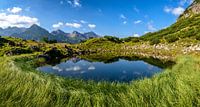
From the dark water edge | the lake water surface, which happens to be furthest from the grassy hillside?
the lake water surface

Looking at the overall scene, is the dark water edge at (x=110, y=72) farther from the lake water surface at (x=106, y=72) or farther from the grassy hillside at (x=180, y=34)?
the grassy hillside at (x=180, y=34)

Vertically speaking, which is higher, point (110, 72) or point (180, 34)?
point (180, 34)

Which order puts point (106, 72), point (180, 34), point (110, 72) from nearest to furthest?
1. point (106, 72)
2. point (110, 72)
3. point (180, 34)

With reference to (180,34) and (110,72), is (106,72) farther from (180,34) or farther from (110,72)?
(180,34)

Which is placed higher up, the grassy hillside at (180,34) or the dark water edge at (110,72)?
the grassy hillside at (180,34)

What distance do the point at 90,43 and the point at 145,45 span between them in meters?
45.6

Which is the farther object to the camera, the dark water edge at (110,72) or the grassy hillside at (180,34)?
the grassy hillside at (180,34)

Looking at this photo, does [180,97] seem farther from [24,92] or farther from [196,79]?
[24,92]

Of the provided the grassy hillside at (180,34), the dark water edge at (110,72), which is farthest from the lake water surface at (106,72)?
the grassy hillside at (180,34)

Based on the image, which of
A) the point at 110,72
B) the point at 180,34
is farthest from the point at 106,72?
the point at 180,34

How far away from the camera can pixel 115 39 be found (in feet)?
582

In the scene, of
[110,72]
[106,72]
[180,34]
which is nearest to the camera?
[106,72]

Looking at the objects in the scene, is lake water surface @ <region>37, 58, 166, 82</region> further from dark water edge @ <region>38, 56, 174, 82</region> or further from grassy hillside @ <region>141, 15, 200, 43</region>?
grassy hillside @ <region>141, 15, 200, 43</region>

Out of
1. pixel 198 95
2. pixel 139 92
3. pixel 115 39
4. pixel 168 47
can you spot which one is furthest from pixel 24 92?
pixel 115 39
